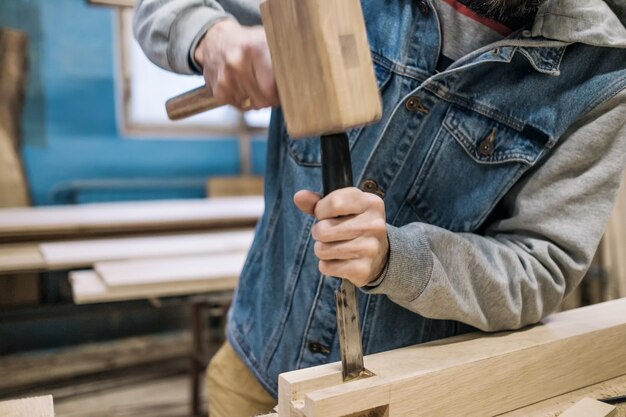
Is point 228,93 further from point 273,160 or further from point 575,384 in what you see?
point 575,384

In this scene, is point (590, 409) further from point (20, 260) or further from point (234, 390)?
point (20, 260)

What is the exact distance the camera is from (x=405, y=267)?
0.66 metres

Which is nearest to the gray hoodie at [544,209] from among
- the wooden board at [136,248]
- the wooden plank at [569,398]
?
the wooden plank at [569,398]

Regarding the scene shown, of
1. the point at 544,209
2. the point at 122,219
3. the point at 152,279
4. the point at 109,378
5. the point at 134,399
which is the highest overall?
the point at 544,209

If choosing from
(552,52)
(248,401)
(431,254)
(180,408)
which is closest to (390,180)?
(431,254)

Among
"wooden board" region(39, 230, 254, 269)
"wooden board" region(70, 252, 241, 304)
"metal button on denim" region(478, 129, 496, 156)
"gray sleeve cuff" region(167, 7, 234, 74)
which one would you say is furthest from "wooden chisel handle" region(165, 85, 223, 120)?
"wooden board" region(39, 230, 254, 269)

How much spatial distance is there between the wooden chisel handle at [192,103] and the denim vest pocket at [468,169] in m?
0.30

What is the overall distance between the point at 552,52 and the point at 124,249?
2113 mm

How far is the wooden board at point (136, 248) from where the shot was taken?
234 centimetres

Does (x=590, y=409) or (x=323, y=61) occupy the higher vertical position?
(x=323, y=61)

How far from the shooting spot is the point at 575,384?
762 millimetres

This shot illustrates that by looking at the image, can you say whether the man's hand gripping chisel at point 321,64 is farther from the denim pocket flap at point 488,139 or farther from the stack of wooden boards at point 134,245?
the stack of wooden boards at point 134,245

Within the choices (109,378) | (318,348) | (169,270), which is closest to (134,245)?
(169,270)

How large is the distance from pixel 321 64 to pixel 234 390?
2.17 ft
